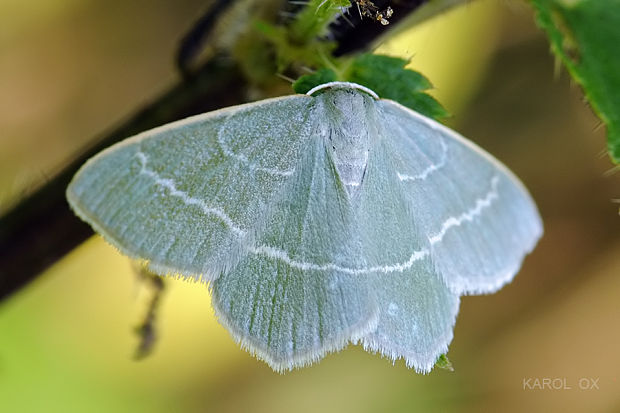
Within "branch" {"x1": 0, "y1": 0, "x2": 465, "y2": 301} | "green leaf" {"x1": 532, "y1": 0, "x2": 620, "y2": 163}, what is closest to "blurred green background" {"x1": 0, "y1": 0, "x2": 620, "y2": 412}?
"branch" {"x1": 0, "y1": 0, "x2": 465, "y2": 301}

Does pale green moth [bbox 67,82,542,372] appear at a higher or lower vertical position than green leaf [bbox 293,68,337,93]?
lower

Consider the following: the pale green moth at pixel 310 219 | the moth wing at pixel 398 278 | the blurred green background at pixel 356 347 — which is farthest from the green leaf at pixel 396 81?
the blurred green background at pixel 356 347

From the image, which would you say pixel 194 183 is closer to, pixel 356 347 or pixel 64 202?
pixel 64 202

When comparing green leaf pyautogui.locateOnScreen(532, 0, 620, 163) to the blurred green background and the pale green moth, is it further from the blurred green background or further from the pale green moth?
the blurred green background

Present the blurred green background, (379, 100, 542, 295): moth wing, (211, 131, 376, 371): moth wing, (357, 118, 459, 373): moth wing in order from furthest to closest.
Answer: the blurred green background < (379, 100, 542, 295): moth wing < (357, 118, 459, 373): moth wing < (211, 131, 376, 371): moth wing

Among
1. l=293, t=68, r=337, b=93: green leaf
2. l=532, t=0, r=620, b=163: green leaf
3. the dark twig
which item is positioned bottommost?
the dark twig

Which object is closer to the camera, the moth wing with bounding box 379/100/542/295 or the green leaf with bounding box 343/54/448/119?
the green leaf with bounding box 343/54/448/119

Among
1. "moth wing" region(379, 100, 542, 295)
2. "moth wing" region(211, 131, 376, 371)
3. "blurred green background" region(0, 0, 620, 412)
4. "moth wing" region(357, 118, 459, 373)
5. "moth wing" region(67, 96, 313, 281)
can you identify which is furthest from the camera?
"blurred green background" region(0, 0, 620, 412)
